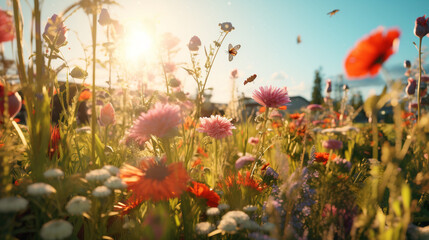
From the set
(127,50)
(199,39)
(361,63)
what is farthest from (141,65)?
(361,63)

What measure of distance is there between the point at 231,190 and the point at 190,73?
64 cm

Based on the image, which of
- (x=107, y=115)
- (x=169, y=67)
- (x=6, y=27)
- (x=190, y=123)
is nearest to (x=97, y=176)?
(x=6, y=27)

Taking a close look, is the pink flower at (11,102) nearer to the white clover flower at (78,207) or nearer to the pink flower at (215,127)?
the white clover flower at (78,207)

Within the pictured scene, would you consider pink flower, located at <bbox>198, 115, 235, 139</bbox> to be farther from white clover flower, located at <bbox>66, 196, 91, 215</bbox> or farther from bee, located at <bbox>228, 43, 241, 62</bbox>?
white clover flower, located at <bbox>66, 196, 91, 215</bbox>

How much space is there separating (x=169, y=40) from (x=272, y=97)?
73 centimetres

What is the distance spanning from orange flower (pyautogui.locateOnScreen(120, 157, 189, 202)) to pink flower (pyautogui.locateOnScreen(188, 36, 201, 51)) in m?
0.83

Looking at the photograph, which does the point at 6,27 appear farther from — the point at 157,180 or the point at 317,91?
the point at 317,91

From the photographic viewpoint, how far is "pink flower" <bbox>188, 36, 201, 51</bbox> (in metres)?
1.54

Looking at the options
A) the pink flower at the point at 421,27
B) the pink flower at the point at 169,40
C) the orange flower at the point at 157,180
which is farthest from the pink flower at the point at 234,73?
the orange flower at the point at 157,180

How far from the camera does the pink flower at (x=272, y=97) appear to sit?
150cm

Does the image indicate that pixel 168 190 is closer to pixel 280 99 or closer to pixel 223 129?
pixel 223 129

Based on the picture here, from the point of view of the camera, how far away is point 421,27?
6.41ft

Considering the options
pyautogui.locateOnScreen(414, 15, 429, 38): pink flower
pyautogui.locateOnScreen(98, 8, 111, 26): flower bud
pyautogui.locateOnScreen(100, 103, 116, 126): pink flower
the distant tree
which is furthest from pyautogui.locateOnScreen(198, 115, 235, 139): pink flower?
the distant tree

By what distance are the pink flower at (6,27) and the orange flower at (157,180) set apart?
663 mm
